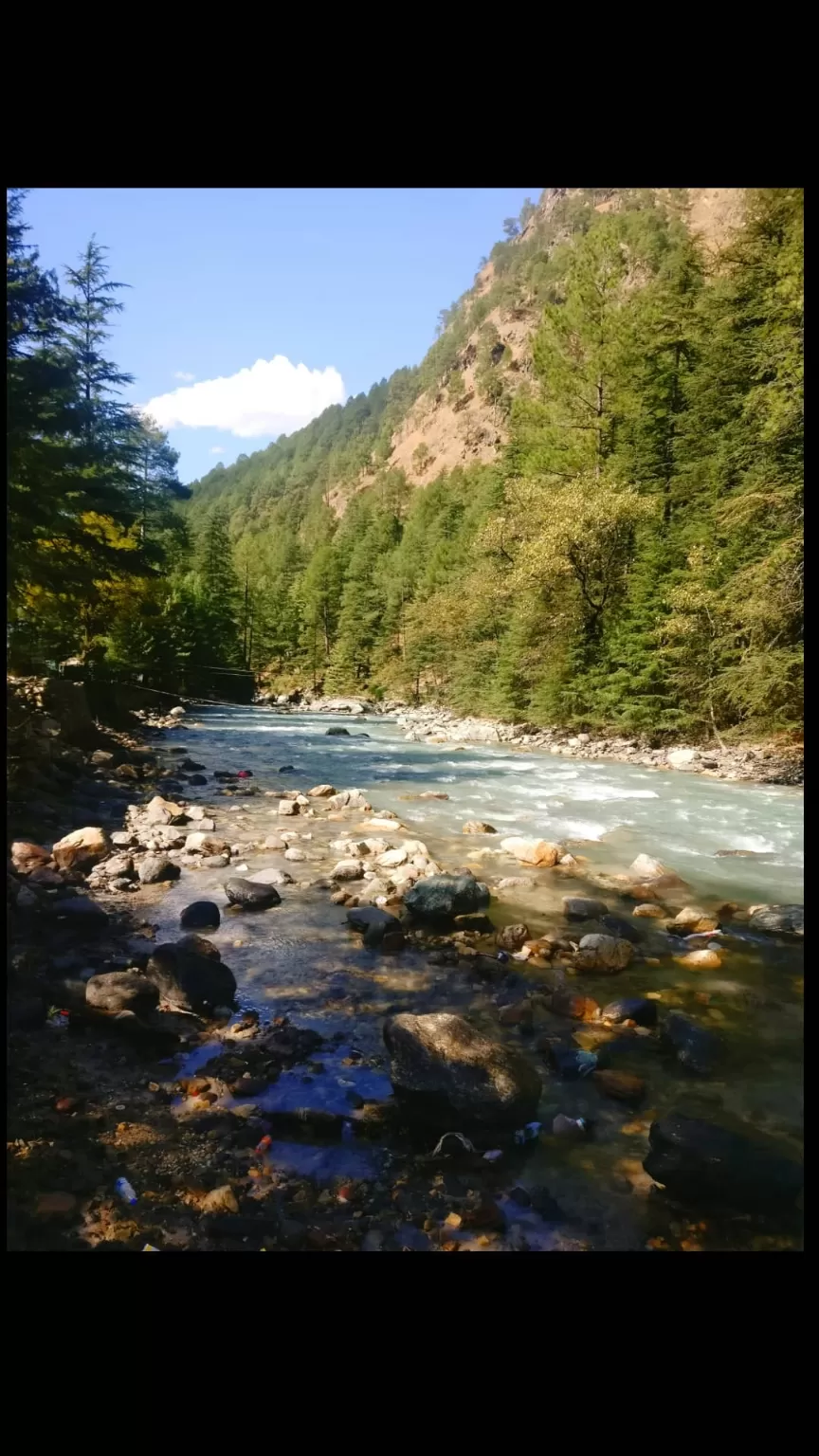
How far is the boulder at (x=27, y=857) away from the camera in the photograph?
537cm

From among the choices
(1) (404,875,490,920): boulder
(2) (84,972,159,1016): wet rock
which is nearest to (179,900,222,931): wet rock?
(2) (84,972,159,1016): wet rock

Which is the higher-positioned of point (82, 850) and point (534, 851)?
point (82, 850)

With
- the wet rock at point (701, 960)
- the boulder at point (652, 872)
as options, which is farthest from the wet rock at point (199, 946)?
the boulder at point (652, 872)

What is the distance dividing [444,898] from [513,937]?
61 centimetres

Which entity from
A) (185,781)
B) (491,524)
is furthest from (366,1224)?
(491,524)

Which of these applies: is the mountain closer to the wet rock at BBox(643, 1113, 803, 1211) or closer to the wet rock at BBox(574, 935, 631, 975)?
the wet rock at BBox(643, 1113, 803, 1211)

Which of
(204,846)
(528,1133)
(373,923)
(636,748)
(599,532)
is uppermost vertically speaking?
(599,532)

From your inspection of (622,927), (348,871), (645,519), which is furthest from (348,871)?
(645,519)

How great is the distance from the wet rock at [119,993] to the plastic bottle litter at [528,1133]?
1.97m

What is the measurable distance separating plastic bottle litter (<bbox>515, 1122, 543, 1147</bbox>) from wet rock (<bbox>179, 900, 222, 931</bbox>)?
2.74 metres

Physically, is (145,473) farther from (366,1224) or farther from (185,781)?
(366,1224)

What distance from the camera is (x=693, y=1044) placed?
358 cm

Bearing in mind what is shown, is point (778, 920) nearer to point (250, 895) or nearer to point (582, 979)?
point (582, 979)
